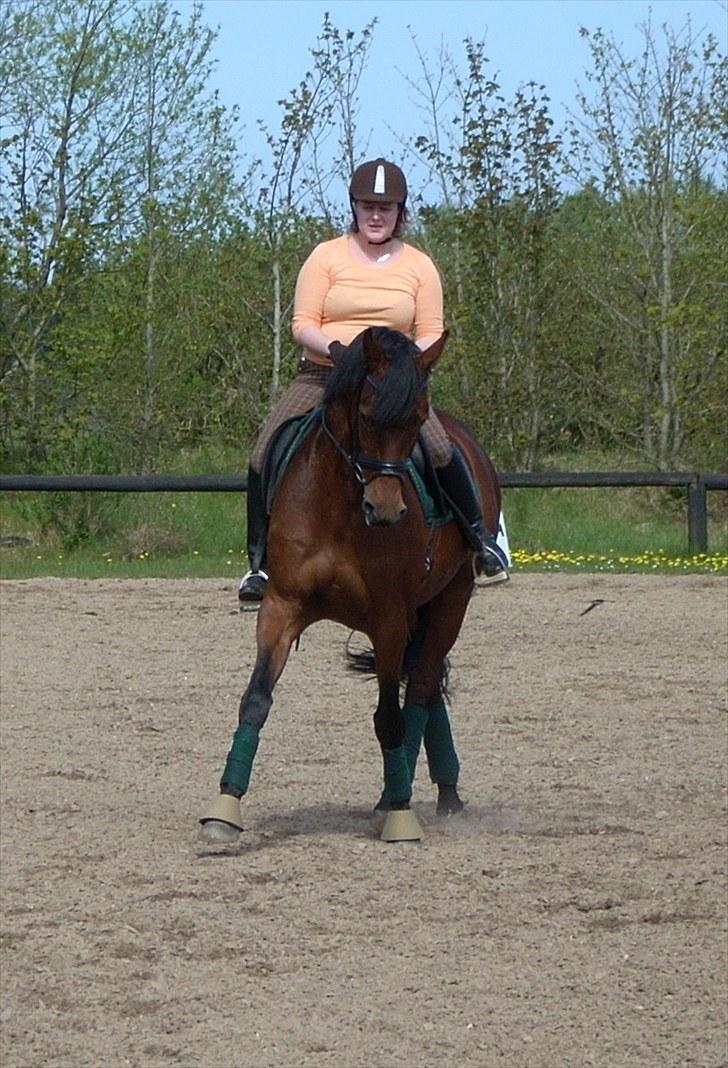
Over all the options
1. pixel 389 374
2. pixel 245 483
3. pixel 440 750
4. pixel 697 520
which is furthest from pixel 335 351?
pixel 697 520

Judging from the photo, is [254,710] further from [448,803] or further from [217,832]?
[448,803]

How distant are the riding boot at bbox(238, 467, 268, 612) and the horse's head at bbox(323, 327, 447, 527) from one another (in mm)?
658

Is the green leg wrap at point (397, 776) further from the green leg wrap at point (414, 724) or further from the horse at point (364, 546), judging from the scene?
the green leg wrap at point (414, 724)

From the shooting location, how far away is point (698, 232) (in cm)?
2192

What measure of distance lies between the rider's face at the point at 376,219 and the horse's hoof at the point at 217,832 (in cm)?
227

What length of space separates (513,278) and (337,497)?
1606cm

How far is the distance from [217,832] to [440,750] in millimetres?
1267

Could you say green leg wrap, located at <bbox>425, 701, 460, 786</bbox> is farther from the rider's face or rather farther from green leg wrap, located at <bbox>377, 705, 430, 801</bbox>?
the rider's face

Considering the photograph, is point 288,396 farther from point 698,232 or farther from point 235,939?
point 698,232

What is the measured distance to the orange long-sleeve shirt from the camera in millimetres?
6457

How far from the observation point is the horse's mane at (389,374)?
6.07 m

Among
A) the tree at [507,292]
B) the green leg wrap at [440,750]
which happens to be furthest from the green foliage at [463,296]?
the green leg wrap at [440,750]

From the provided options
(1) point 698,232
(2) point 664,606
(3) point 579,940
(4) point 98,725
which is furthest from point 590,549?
(3) point 579,940

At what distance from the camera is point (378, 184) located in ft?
20.9
